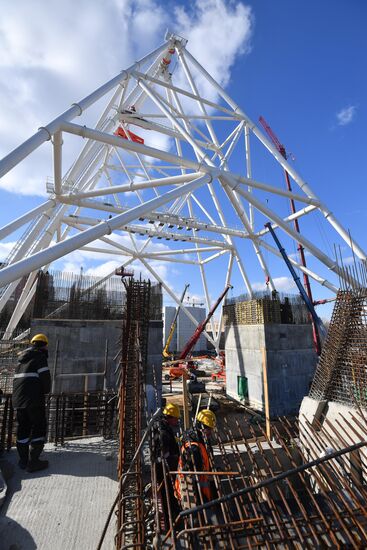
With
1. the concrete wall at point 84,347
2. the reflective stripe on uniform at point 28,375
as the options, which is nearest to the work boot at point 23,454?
the reflective stripe on uniform at point 28,375

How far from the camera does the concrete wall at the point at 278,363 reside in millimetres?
16422

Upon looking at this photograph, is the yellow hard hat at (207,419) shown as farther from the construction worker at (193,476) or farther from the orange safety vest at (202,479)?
the orange safety vest at (202,479)

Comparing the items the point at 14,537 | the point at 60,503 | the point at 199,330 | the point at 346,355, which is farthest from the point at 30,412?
the point at 199,330

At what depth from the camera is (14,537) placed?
389 centimetres

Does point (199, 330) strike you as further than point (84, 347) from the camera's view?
Yes

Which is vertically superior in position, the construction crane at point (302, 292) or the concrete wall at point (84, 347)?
the construction crane at point (302, 292)

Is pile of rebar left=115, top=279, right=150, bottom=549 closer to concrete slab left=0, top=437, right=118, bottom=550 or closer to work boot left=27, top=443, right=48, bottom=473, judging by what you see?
concrete slab left=0, top=437, right=118, bottom=550

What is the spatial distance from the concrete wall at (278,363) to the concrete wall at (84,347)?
7227 millimetres

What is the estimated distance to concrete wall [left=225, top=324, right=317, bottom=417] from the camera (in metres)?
16.4

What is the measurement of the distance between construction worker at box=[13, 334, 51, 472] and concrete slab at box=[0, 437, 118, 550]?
0.25 meters

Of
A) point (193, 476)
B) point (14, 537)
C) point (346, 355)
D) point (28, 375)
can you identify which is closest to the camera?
point (14, 537)

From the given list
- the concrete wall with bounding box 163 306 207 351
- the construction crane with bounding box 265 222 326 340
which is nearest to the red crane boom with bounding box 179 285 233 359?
the construction crane with bounding box 265 222 326 340

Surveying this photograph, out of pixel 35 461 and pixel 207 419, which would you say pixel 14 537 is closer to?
pixel 35 461

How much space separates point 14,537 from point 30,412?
192 cm
